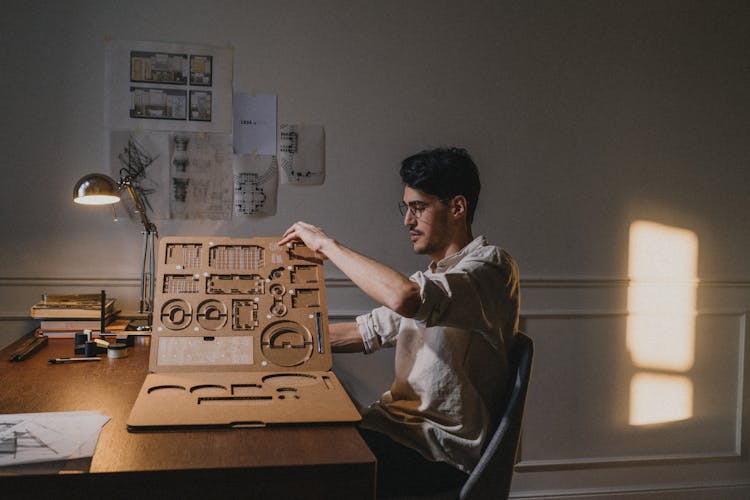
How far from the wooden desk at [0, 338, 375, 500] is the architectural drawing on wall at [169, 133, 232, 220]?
1.34m

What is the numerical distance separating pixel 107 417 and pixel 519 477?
2.04 meters

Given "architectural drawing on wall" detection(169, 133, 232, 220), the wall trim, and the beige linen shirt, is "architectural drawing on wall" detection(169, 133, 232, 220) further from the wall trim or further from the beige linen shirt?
the wall trim

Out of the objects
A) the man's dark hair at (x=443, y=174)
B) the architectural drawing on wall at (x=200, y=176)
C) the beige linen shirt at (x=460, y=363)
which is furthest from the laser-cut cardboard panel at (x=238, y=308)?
the architectural drawing on wall at (x=200, y=176)

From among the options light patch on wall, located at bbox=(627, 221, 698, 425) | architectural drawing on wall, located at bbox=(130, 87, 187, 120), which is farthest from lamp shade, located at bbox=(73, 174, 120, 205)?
light patch on wall, located at bbox=(627, 221, 698, 425)

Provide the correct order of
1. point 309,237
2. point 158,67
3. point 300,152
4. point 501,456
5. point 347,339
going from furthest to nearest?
point 300,152, point 158,67, point 347,339, point 309,237, point 501,456

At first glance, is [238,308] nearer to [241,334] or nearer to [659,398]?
[241,334]

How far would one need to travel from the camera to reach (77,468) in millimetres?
929

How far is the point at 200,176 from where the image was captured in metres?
2.43

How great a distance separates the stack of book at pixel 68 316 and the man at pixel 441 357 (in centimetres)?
81

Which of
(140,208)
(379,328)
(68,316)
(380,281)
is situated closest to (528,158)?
(379,328)

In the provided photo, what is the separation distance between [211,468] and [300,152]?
1704mm

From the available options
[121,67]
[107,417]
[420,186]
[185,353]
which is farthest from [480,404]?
[121,67]

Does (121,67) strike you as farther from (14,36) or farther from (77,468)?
(77,468)

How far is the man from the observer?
1.43 m
